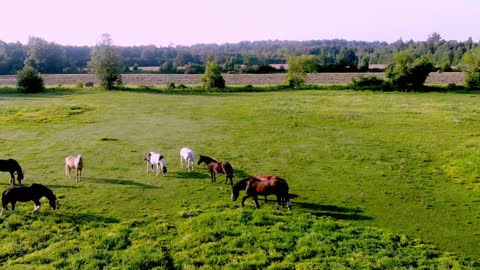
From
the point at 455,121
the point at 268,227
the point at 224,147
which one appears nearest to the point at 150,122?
the point at 224,147

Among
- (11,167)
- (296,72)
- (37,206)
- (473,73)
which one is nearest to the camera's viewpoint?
(37,206)

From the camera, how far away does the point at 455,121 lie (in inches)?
1547

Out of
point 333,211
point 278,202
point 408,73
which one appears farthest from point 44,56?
point 333,211

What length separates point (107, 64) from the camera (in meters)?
71.6

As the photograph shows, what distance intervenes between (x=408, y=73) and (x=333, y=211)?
→ 2277 inches

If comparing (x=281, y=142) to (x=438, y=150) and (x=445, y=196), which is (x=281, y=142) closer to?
(x=438, y=150)

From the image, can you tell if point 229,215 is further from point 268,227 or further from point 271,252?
point 271,252

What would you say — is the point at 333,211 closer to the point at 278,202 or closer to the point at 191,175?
the point at 278,202

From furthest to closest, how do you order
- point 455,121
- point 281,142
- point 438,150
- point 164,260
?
point 455,121
point 281,142
point 438,150
point 164,260

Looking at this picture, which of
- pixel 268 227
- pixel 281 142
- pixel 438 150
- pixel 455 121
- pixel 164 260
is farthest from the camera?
pixel 455 121

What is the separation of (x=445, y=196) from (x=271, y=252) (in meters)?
10.5

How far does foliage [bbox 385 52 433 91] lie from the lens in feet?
223

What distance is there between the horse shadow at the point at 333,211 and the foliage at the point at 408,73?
57.2m

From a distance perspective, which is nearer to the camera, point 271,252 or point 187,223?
point 271,252
